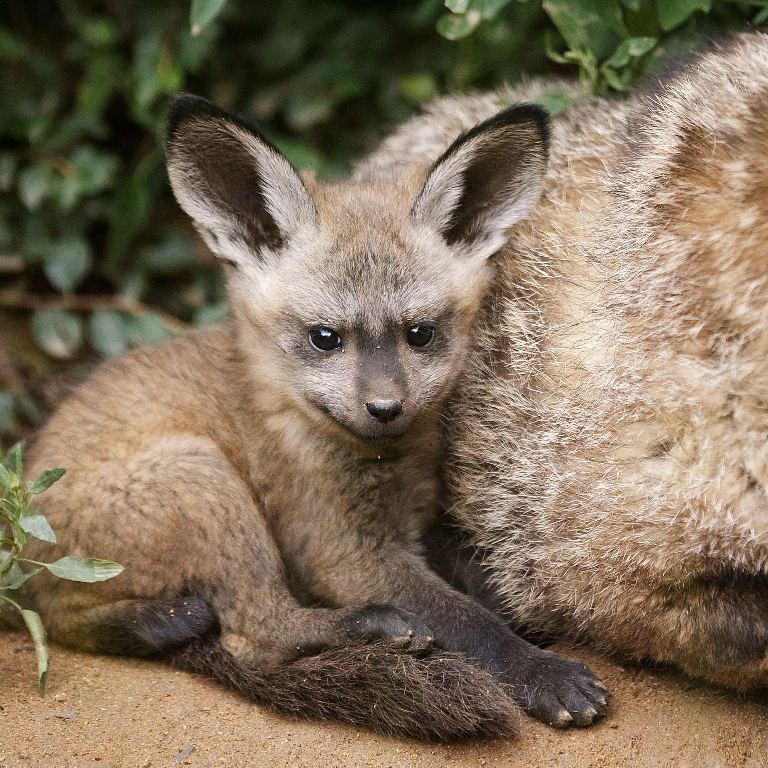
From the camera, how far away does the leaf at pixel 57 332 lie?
5.38m

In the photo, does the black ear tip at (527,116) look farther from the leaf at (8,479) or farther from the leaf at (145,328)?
the leaf at (145,328)

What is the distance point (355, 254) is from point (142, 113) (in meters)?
2.44

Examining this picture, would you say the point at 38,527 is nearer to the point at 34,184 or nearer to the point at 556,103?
the point at 556,103

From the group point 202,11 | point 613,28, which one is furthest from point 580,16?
point 202,11

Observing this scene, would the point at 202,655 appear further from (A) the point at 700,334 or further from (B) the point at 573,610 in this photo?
(A) the point at 700,334

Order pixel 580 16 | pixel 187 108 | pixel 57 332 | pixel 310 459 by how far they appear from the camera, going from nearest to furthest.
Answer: pixel 187 108, pixel 310 459, pixel 580 16, pixel 57 332

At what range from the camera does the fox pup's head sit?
332cm

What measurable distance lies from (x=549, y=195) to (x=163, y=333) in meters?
2.42

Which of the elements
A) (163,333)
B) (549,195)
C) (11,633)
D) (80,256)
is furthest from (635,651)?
(80,256)

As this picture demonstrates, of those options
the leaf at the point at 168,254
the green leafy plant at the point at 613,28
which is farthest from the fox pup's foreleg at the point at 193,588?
the leaf at the point at 168,254

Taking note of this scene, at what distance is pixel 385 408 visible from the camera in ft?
10.3

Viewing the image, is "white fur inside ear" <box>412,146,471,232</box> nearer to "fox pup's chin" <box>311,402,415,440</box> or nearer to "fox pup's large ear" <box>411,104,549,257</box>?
"fox pup's large ear" <box>411,104,549,257</box>

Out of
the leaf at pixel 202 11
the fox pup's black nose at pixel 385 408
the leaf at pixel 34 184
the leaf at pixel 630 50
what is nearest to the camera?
the fox pup's black nose at pixel 385 408

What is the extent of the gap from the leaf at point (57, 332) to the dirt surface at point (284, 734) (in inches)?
101
